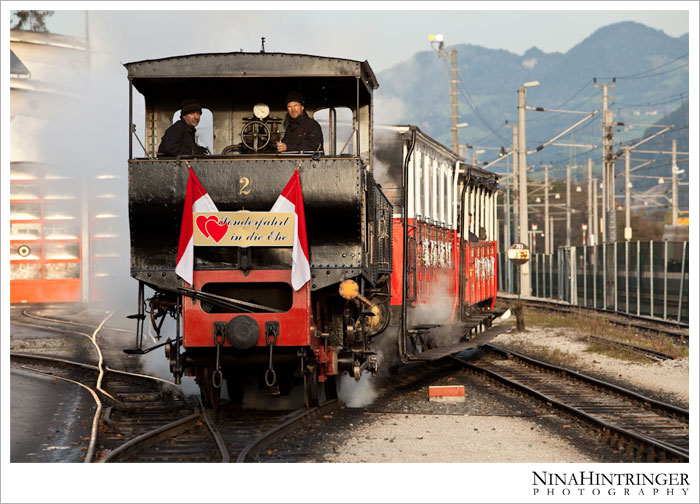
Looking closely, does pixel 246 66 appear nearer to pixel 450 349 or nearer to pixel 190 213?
pixel 190 213

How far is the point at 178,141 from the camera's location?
9.66 m

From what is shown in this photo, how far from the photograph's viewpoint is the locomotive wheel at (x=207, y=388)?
10391mm

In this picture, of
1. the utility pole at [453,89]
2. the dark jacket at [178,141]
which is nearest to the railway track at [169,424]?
the dark jacket at [178,141]

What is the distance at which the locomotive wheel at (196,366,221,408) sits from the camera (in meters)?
10.4

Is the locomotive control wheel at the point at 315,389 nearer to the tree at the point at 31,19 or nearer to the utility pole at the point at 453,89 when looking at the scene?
the tree at the point at 31,19

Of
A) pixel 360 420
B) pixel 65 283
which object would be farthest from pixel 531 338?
pixel 65 283

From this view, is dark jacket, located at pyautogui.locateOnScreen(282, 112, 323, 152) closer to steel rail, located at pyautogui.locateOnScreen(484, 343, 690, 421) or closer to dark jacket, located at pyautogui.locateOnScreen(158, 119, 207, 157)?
dark jacket, located at pyautogui.locateOnScreen(158, 119, 207, 157)

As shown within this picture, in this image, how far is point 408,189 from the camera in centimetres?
1250

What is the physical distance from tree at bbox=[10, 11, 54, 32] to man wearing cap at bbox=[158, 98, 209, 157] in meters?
23.5

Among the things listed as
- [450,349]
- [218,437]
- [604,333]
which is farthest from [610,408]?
[604,333]

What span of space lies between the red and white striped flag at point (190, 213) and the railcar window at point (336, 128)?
1.58 m

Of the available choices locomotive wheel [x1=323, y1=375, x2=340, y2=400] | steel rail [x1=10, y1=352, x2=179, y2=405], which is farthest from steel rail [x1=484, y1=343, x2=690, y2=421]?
steel rail [x1=10, y1=352, x2=179, y2=405]

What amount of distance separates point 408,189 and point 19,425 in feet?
18.2

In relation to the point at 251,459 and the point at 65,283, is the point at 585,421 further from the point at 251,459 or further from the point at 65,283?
the point at 65,283
